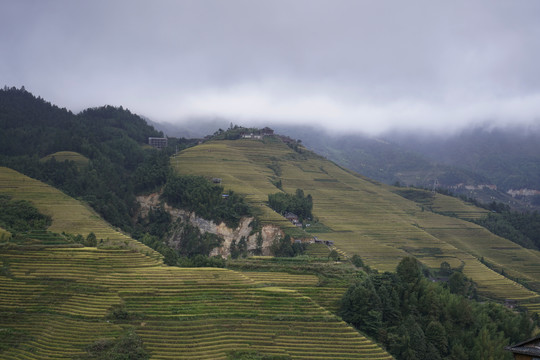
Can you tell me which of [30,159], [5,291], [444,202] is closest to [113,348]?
[5,291]

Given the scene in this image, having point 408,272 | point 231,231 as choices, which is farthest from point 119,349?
point 231,231

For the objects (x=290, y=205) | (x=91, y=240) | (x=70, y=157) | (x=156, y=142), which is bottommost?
(x=91, y=240)

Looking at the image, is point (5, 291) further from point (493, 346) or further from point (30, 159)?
point (30, 159)

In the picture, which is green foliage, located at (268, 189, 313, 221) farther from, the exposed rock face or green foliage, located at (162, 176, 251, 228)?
the exposed rock face

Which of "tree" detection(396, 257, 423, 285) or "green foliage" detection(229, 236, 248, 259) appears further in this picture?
"green foliage" detection(229, 236, 248, 259)

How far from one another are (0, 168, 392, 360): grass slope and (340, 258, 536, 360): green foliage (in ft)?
12.6

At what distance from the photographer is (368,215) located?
7125cm

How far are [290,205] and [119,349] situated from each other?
3993 cm

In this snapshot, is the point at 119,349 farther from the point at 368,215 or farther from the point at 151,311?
the point at 368,215

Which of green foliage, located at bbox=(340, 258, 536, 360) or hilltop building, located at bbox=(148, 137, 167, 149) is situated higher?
hilltop building, located at bbox=(148, 137, 167, 149)

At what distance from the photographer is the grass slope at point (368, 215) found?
56062mm

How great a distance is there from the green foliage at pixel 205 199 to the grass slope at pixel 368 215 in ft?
9.02

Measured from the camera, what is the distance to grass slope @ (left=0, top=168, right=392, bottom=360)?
27125 millimetres

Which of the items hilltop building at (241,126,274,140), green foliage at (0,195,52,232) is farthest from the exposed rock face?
hilltop building at (241,126,274,140)
